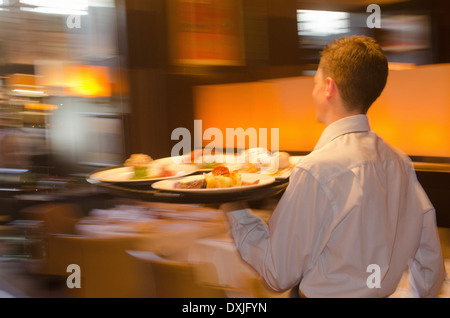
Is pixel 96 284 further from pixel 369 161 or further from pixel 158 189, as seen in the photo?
pixel 369 161

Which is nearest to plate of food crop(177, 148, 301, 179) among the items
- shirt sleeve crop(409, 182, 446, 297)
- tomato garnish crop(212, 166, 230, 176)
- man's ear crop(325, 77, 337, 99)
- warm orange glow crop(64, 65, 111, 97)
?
tomato garnish crop(212, 166, 230, 176)

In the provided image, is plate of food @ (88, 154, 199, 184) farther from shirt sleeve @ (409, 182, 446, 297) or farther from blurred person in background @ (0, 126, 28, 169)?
blurred person in background @ (0, 126, 28, 169)

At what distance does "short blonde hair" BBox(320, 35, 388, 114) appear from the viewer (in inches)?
49.9

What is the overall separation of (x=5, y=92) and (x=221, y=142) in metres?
1.88

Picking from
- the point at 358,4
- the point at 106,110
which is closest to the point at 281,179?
the point at 358,4

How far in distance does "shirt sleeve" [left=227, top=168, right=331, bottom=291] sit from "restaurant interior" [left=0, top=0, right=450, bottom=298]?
516mm

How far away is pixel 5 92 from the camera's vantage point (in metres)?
3.62

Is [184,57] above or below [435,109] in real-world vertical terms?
above

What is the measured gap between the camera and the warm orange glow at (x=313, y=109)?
103 inches

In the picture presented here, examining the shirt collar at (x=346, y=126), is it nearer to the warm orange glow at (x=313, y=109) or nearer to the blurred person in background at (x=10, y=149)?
the warm orange glow at (x=313, y=109)

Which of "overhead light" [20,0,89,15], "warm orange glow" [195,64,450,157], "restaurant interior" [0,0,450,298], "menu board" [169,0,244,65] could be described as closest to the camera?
"restaurant interior" [0,0,450,298]

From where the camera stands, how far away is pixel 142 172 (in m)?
1.52

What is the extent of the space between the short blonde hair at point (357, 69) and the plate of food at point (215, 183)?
0.35 meters

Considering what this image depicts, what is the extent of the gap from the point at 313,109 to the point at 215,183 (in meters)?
2.07
